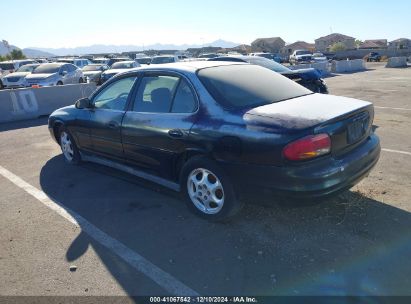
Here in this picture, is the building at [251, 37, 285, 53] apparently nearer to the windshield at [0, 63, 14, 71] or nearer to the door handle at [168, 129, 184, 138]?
the windshield at [0, 63, 14, 71]

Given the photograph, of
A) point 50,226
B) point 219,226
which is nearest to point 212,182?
point 219,226

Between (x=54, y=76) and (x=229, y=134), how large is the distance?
15.7 meters

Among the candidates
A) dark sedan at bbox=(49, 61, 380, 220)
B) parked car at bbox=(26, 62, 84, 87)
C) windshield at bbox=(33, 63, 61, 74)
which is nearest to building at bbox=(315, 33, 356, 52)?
parked car at bbox=(26, 62, 84, 87)

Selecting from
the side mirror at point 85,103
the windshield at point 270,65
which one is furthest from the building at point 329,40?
the side mirror at point 85,103

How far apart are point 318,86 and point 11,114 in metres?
9.21

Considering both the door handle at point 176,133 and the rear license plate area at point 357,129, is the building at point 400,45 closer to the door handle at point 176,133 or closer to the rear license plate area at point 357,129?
the rear license plate area at point 357,129

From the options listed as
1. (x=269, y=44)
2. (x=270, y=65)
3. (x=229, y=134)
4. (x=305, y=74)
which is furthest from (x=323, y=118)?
(x=269, y=44)

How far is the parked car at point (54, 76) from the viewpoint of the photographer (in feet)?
54.1

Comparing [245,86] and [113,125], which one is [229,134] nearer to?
[245,86]

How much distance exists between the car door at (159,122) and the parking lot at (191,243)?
518 mm

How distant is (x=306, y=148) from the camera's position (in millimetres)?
3170

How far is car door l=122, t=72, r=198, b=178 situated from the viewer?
155 inches

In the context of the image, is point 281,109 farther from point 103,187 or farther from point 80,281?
point 103,187

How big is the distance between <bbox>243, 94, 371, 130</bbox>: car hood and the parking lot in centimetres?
75
